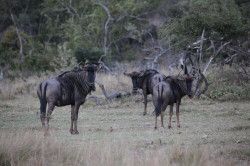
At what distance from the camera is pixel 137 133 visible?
648 inches

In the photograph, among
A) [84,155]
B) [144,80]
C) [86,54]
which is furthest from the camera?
[86,54]

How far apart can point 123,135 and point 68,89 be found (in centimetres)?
205

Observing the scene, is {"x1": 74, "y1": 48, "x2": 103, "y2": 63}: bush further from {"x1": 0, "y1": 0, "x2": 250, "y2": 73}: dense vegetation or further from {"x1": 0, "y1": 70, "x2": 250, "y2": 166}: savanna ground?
{"x1": 0, "y1": 70, "x2": 250, "y2": 166}: savanna ground

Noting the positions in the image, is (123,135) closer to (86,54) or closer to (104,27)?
(86,54)

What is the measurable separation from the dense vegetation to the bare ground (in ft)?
12.2

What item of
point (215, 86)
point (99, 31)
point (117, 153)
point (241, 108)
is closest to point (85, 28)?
point (99, 31)

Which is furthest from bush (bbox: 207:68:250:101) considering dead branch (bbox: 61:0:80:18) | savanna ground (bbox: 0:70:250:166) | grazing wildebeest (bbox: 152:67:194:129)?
dead branch (bbox: 61:0:80:18)

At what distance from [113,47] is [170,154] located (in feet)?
109

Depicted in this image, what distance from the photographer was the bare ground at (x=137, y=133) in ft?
38.6

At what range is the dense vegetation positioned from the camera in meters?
25.8

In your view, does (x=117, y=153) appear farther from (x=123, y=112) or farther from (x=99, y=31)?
(x=99, y=31)

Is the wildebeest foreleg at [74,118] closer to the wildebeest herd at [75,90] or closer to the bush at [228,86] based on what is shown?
the wildebeest herd at [75,90]

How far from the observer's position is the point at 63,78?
16.7 meters

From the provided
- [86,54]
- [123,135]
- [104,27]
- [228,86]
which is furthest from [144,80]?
[104,27]
